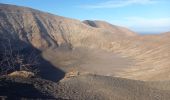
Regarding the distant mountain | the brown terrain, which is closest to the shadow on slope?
the brown terrain

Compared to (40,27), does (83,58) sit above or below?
below

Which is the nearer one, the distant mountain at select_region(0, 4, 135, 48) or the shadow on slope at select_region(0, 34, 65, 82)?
the shadow on slope at select_region(0, 34, 65, 82)

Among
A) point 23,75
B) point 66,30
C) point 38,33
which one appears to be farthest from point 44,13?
point 23,75

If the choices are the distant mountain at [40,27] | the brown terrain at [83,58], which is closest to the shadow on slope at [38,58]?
the brown terrain at [83,58]

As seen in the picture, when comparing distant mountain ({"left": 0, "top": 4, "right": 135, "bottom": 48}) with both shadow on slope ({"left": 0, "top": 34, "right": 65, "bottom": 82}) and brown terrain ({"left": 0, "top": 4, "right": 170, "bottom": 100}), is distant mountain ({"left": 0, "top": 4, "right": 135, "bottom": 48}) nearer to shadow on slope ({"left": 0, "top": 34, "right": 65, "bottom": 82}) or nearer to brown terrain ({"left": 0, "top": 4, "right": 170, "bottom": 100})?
brown terrain ({"left": 0, "top": 4, "right": 170, "bottom": 100})

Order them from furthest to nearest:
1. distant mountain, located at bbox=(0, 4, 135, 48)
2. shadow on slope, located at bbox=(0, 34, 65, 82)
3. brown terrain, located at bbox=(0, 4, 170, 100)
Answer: distant mountain, located at bbox=(0, 4, 135, 48), shadow on slope, located at bbox=(0, 34, 65, 82), brown terrain, located at bbox=(0, 4, 170, 100)

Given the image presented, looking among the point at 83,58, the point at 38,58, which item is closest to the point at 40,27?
the point at 83,58

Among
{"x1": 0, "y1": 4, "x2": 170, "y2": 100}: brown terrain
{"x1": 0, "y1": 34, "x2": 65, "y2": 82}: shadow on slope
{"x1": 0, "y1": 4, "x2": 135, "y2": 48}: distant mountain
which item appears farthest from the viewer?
{"x1": 0, "y1": 4, "x2": 135, "y2": 48}: distant mountain

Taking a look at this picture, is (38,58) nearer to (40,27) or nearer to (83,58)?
(83,58)

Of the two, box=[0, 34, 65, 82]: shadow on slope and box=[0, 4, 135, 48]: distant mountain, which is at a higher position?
box=[0, 4, 135, 48]: distant mountain

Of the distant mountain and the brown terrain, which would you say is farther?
the distant mountain
